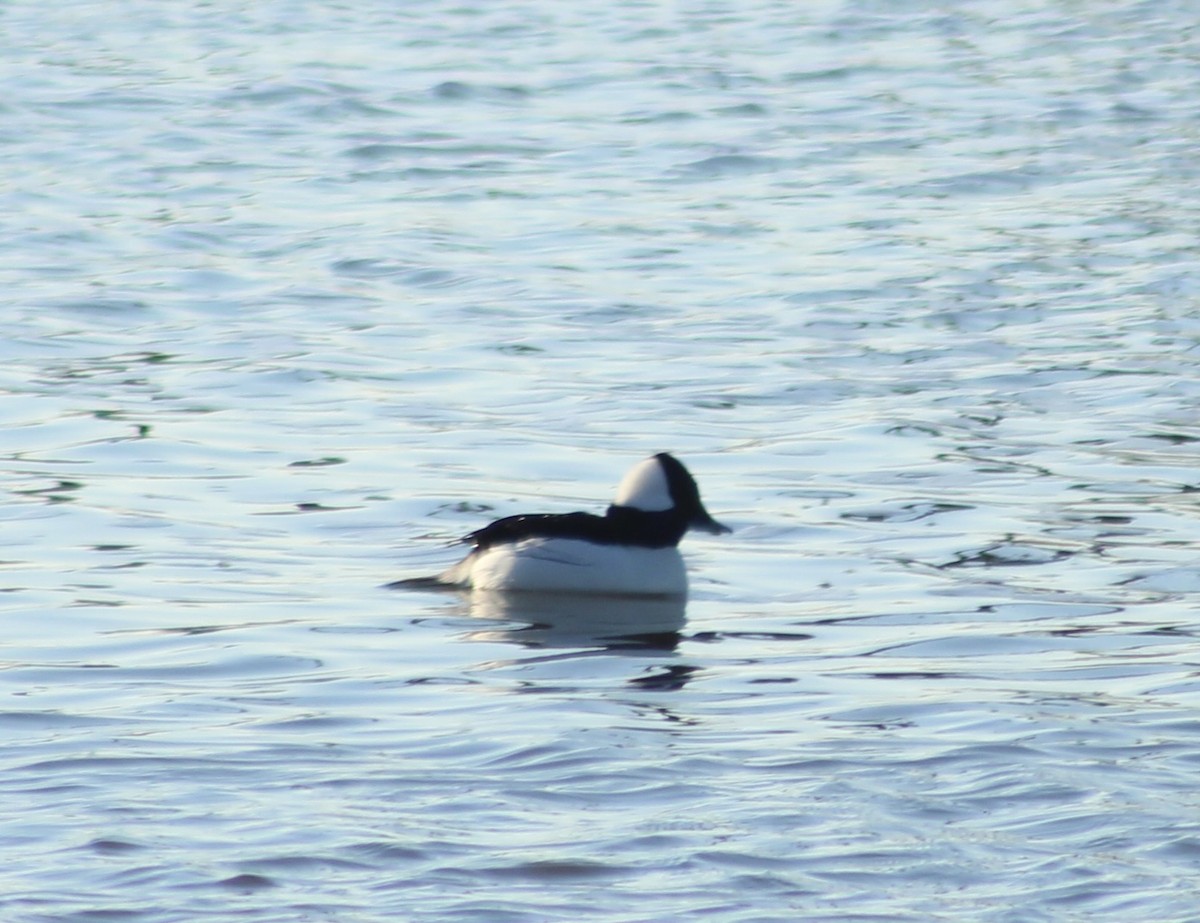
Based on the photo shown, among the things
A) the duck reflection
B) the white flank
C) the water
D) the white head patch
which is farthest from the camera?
the white head patch

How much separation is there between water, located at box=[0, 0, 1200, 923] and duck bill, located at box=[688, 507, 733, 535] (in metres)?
0.18

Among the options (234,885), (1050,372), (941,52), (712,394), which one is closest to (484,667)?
(234,885)

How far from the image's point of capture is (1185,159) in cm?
1912

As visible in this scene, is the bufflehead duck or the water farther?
the bufflehead duck

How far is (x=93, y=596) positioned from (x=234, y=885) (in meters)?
3.23

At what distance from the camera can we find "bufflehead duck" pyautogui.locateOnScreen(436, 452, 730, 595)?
8.99 m

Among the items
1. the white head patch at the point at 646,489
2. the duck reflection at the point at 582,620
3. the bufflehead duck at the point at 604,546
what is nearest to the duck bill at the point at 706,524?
the bufflehead duck at the point at 604,546

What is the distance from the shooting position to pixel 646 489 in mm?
9344

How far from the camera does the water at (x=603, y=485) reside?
5887 millimetres

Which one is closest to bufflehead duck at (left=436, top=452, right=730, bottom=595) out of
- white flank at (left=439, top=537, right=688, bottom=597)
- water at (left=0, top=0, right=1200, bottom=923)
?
white flank at (left=439, top=537, right=688, bottom=597)

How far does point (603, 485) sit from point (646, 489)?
1.28 metres

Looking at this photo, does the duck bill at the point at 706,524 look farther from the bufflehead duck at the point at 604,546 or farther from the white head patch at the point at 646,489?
the white head patch at the point at 646,489

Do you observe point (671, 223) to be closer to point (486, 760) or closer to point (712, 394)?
point (712, 394)

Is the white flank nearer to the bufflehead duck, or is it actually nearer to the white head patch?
the bufflehead duck
